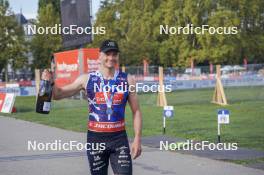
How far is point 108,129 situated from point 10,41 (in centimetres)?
5433

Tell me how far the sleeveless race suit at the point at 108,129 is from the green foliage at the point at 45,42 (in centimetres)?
5368

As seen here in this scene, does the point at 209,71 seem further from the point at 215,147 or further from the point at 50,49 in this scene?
the point at 215,147

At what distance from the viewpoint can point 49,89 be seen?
5.90 meters

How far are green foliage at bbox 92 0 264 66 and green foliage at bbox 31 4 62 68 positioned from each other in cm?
477

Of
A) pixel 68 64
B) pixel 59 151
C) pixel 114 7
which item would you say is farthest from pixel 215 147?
pixel 114 7

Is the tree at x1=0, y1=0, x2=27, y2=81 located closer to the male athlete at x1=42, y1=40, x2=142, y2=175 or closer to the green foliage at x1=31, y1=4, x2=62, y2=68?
the green foliage at x1=31, y1=4, x2=62, y2=68

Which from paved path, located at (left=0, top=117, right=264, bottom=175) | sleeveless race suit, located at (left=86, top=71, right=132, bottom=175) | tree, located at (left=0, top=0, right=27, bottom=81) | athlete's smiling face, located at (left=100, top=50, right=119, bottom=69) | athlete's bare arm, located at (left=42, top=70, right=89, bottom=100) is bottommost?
paved path, located at (left=0, top=117, right=264, bottom=175)

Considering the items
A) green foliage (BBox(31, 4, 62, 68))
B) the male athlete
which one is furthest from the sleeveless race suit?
green foliage (BBox(31, 4, 62, 68))

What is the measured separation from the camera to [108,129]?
603 centimetres

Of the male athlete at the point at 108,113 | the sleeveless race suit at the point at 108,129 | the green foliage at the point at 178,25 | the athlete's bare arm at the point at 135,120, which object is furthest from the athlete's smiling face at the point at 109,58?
the green foliage at the point at 178,25

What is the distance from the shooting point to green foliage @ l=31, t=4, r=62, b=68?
60500 millimetres

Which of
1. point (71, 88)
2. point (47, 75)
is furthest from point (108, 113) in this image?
point (47, 75)

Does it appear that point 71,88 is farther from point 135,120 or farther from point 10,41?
point 10,41

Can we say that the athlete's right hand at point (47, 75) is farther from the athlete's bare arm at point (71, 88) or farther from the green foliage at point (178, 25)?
the green foliage at point (178, 25)
